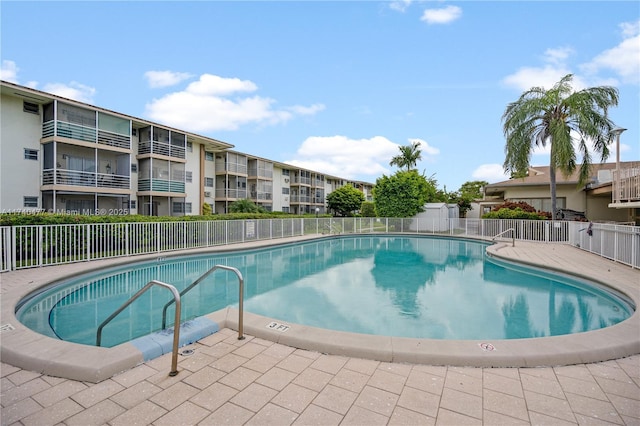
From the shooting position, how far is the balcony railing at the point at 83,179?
52.8 ft

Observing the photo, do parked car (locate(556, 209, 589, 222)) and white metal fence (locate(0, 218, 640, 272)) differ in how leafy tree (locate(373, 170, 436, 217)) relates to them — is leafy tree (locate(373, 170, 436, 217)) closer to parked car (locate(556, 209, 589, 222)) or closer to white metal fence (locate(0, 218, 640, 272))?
white metal fence (locate(0, 218, 640, 272))

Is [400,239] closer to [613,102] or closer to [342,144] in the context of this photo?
[613,102]

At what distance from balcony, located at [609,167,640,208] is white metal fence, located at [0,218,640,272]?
129 centimetres

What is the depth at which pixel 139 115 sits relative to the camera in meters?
19.8

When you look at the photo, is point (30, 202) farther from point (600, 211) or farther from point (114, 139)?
point (600, 211)

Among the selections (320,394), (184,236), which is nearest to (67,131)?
(184,236)

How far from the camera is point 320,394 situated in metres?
2.67

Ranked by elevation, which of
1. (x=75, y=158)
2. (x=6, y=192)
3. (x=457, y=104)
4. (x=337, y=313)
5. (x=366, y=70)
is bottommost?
(x=337, y=313)

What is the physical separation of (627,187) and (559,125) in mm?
6290

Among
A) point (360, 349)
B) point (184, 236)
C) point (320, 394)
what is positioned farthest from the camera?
point (184, 236)

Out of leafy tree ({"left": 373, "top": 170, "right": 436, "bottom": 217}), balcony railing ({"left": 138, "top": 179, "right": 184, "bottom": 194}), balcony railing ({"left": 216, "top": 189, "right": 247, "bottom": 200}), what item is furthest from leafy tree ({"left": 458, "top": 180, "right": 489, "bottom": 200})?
balcony railing ({"left": 138, "top": 179, "right": 184, "bottom": 194})

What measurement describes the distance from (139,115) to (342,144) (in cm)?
2680

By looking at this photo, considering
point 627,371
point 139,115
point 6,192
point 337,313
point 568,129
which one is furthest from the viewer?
point 139,115

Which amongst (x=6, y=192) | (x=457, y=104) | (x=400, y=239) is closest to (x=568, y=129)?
(x=457, y=104)
